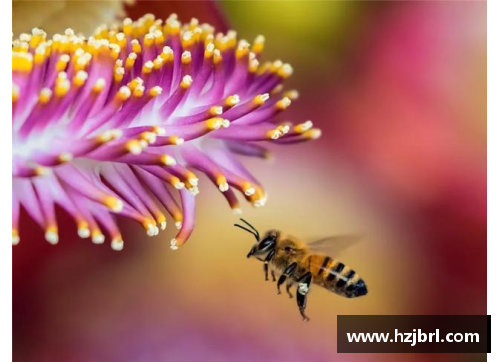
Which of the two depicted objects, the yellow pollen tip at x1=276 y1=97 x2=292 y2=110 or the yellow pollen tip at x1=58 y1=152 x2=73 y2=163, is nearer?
the yellow pollen tip at x1=58 y1=152 x2=73 y2=163

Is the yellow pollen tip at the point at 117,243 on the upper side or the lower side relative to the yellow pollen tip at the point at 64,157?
lower

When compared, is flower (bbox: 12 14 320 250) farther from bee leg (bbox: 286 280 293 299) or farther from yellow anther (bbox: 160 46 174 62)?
bee leg (bbox: 286 280 293 299)

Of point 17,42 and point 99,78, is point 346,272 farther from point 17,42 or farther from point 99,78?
point 17,42

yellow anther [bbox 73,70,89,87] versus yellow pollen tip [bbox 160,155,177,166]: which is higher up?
yellow anther [bbox 73,70,89,87]

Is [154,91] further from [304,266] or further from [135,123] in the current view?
[304,266]

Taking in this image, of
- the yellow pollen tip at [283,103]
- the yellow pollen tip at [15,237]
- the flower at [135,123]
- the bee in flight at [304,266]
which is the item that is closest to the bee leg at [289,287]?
the bee in flight at [304,266]

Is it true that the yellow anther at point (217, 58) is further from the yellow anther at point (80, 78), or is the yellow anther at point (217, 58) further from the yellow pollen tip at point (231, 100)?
the yellow anther at point (80, 78)

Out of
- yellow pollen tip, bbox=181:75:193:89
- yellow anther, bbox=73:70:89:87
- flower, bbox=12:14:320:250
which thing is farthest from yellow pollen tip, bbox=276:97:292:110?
yellow anther, bbox=73:70:89:87

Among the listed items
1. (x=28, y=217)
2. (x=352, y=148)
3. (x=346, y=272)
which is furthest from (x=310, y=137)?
(x=28, y=217)

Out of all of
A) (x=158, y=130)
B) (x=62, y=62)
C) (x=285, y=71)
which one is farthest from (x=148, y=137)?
(x=285, y=71)
